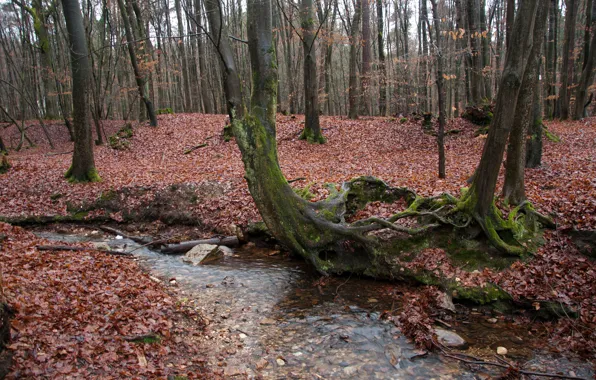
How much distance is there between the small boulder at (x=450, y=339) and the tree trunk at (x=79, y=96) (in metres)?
13.0

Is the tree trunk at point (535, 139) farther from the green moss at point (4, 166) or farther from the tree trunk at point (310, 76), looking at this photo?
the green moss at point (4, 166)

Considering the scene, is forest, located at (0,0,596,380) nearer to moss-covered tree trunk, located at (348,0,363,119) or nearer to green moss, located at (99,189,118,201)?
green moss, located at (99,189,118,201)

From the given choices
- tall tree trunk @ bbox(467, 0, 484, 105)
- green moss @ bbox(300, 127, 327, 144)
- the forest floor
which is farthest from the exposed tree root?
tall tree trunk @ bbox(467, 0, 484, 105)

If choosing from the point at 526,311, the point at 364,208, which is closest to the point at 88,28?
the point at 364,208

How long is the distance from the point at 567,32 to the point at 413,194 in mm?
17405

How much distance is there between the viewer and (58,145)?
81.8ft

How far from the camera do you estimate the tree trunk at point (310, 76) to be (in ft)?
57.3

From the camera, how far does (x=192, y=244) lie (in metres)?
10.0

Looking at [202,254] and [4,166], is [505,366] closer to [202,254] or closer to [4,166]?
[202,254]

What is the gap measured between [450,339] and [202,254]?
19.6ft

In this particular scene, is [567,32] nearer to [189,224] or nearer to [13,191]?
[189,224]

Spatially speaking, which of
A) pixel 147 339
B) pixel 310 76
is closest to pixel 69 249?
pixel 147 339

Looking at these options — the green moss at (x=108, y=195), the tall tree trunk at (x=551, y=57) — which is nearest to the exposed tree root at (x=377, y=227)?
the green moss at (x=108, y=195)

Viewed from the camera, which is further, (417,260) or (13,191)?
(13,191)
